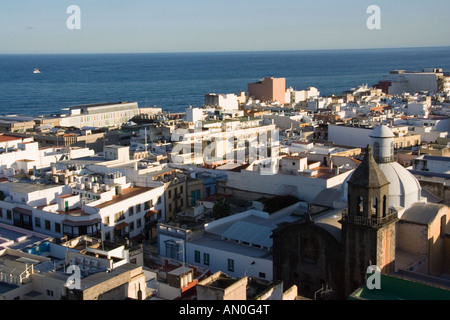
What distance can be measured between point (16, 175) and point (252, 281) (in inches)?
915

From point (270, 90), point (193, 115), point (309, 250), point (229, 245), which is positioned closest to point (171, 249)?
point (229, 245)

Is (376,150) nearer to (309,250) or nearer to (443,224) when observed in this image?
(443,224)

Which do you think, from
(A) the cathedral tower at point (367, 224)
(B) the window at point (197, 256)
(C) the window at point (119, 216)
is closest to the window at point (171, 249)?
(B) the window at point (197, 256)

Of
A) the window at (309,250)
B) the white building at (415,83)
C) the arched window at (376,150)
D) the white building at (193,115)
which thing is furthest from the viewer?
the white building at (415,83)

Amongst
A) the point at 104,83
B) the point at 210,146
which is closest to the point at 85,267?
the point at 210,146

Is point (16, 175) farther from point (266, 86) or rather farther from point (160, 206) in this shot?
point (266, 86)

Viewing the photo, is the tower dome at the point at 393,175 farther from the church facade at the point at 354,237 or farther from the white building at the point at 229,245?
the white building at the point at 229,245

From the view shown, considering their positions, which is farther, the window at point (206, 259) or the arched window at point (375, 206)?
the window at point (206, 259)

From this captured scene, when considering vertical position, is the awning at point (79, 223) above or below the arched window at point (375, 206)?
below

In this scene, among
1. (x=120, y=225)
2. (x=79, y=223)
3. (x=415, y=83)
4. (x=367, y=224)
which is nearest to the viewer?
(x=367, y=224)

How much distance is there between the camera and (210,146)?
44.9 m

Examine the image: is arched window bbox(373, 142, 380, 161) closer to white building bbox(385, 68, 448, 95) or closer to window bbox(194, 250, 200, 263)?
window bbox(194, 250, 200, 263)

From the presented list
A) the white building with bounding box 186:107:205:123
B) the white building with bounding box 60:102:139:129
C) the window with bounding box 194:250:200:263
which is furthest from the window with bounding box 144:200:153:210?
the white building with bounding box 60:102:139:129

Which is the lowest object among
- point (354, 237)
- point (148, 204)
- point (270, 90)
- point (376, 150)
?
point (148, 204)
